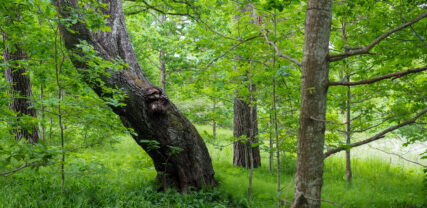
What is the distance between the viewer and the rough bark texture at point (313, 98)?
1.93 m

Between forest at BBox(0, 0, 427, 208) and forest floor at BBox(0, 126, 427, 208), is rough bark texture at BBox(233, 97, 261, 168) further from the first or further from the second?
forest at BBox(0, 0, 427, 208)

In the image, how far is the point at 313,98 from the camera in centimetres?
196

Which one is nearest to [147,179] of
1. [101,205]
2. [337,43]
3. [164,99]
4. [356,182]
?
[101,205]

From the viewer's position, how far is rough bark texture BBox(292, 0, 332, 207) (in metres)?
1.93

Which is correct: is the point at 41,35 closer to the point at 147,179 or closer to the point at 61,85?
the point at 61,85

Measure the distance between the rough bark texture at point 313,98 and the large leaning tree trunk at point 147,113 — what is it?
2781 mm

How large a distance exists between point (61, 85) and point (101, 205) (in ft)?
6.45

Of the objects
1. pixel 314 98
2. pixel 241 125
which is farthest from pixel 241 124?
pixel 314 98

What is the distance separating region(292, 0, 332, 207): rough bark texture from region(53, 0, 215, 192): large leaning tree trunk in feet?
9.13

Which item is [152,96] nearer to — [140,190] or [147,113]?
[147,113]

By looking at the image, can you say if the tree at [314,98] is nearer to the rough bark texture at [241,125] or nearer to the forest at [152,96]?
the forest at [152,96]

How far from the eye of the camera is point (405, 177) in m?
7.46

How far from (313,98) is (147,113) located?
128 inches

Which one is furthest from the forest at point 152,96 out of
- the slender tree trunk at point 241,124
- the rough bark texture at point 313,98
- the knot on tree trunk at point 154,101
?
the slender tree trunk at point 241,124
